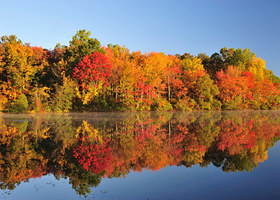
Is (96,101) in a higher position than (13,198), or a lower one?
higher

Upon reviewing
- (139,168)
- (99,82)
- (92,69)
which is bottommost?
(139,168)

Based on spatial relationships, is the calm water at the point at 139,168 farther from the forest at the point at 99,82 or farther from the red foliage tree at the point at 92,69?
the forest at the point at 99,82

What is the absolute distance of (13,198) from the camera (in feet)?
18.1

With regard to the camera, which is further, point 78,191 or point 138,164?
point 138,164

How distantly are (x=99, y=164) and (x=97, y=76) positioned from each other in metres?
Answer: 26.4

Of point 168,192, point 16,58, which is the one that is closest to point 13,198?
point 168,192

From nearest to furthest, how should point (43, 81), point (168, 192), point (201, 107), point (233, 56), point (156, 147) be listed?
1. point (168, 192)
2. point (156, 147)
3. point (43, 81)
4. point (201, 107)
5. point (233, 56)

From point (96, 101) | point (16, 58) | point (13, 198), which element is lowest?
point (13, 198)

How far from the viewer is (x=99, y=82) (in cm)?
3509

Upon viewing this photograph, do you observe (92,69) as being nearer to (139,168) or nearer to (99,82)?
(99,82)

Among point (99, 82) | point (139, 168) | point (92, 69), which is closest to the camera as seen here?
point (139, 168)

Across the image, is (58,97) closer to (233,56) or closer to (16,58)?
(16,58)

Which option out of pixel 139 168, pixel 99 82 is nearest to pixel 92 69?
pixel 99 82

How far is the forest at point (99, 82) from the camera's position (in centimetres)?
3422
